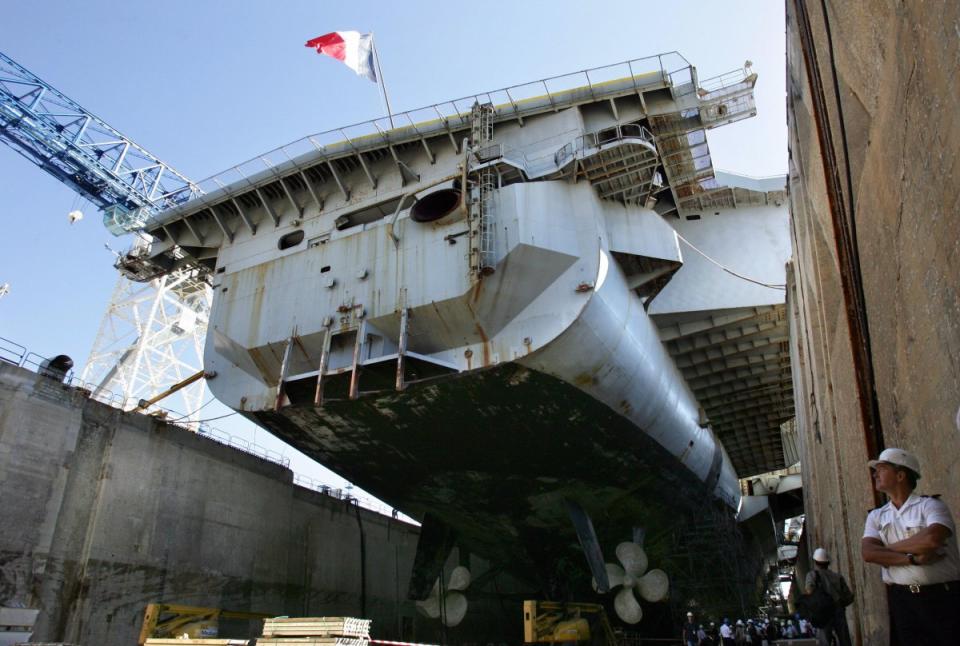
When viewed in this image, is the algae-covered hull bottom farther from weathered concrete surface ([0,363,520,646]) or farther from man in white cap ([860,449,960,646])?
man in white cap ([860,449,960,646])

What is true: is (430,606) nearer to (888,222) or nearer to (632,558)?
(632,558)

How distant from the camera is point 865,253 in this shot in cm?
451

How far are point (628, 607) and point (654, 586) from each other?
29.2 inches

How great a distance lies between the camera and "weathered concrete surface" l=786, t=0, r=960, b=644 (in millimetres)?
2789

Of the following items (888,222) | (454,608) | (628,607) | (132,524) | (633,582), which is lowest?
(628,607)

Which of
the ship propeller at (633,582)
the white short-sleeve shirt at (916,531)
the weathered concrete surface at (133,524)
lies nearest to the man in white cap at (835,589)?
the white short-sleeve shirt at (916,531)

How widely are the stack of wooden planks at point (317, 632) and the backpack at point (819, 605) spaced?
189 inches

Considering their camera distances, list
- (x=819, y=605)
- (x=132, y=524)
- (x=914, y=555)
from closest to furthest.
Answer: (x=914, y=555) < (x=819, y=605) < (x=132, y=524)

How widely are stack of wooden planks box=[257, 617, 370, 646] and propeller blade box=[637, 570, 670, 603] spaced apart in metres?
8.64

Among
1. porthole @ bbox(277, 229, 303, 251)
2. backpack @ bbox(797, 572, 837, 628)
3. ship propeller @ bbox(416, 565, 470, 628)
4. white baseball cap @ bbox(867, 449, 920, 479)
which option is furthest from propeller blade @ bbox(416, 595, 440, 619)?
white baseball cap @ bbox(867, 449, 920, 479)

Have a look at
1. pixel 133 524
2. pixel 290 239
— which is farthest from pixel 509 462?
pixel 133 524

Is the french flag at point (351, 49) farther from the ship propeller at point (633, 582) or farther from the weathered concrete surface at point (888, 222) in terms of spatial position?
the ship propeller at point (633, 582)

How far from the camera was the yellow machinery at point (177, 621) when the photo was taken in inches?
453

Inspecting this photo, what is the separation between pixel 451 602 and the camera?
1616 centimetres
